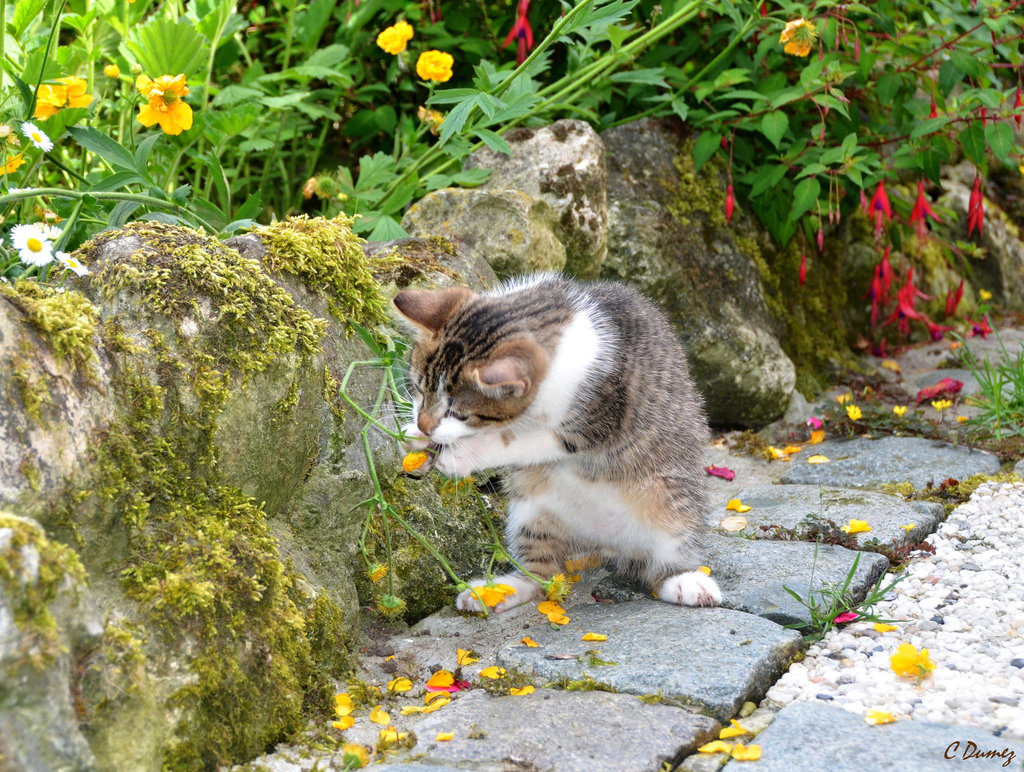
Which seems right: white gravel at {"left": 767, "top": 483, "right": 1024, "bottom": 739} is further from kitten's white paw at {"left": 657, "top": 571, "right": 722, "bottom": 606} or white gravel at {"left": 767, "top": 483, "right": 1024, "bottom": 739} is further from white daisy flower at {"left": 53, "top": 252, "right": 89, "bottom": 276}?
white daisy flower at {"left": 53, "top": 252, "right": 89, "bottom": 276}

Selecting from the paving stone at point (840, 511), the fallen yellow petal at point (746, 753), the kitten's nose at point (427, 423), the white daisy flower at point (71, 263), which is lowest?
the paving stone at point (840, 511)

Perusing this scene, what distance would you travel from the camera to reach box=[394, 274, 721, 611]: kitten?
2695 millimetres

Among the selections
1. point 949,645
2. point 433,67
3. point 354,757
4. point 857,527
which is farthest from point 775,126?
point 354,757

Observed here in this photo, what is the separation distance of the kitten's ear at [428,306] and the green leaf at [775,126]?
6.36ft

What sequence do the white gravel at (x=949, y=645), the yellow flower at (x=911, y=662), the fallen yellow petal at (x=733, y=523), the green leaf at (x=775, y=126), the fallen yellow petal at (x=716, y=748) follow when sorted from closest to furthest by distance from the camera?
the fallen yellow petal at (x=716, y=748) < the white gravel at (x=949, y=645) < the yellow flower at (x=911, y=662) < the fallen yellow petal at (x=733, y=523) < the green leaf at (x=775, y=126)

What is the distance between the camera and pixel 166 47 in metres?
3.34

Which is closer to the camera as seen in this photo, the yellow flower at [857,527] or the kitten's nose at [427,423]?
the kitten's nose at [427,423]

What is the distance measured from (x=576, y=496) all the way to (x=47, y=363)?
164cm

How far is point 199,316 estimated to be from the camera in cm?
226

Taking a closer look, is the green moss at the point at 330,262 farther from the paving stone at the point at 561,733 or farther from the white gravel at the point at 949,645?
the white gravel at the point at 949,645

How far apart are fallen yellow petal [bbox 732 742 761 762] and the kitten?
83 cm

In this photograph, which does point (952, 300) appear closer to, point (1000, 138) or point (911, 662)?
point (1000, 138)

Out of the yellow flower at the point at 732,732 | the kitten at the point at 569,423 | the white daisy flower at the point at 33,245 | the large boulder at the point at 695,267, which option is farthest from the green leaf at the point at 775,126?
the white daisy flower at the point at 33,245

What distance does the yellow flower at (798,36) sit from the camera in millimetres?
3641
